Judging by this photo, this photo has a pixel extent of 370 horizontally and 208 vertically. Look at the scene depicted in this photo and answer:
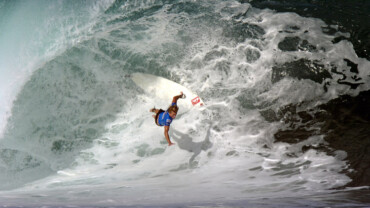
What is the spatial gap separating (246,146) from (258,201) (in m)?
1.56

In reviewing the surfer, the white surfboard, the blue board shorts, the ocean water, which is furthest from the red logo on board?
the blue board shorts

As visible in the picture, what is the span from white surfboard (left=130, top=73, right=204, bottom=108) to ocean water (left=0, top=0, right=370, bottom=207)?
0.17 meters

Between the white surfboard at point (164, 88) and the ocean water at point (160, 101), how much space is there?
168mm

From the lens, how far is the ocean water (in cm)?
607

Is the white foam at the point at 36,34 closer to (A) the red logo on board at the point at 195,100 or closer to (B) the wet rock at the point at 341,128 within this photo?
(A) the red logo on board at the point at 195,100

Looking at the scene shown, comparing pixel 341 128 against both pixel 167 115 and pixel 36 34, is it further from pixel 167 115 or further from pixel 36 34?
pixel 36 34

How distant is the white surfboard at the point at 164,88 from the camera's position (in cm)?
698

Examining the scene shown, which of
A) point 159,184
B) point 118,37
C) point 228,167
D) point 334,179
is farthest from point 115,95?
point 334,179

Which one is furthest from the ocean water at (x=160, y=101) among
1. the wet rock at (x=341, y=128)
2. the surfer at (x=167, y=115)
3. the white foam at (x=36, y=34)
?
the surfer at (x=167, y=115)

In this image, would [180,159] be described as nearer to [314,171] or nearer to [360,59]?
[314,171]

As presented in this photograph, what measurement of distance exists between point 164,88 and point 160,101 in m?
0.38

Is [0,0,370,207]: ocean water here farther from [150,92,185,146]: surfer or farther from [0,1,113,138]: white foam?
[150,92,185,146]: surfer

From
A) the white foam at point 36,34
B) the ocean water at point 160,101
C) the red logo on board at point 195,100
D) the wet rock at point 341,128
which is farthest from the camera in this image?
the red logo on board at point 195,100

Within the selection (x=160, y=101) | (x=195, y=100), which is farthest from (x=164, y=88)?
(x=195, y=100)
